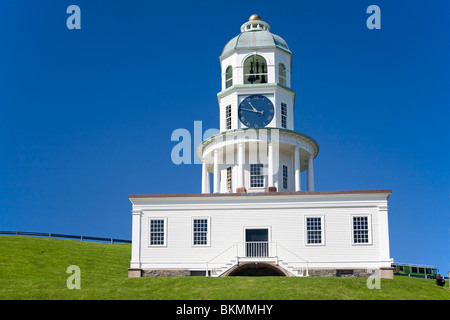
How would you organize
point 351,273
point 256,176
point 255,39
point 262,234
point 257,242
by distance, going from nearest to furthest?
point 351,273
point 257,242
point 262,234
point 256,176
point 255,39

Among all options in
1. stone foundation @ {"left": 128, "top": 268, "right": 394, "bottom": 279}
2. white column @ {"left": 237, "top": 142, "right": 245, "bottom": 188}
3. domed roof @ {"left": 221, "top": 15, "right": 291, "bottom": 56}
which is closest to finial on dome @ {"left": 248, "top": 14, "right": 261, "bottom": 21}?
domed roof @ {"left": 221, "top": 15, "right": 291, "bottom": 56}

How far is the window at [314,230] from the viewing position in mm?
40281

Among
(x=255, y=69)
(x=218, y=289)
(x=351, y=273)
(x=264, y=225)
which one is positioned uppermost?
(x=255, y=69)

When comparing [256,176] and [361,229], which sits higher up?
[256,176]

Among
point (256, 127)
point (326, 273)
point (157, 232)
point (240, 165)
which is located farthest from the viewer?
point (256, 127)

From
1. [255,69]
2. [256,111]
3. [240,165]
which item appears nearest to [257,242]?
[240,165]

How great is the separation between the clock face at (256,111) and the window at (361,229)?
10365mm

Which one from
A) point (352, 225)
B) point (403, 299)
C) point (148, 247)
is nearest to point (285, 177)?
point (352, 225)

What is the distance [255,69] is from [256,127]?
205 inches

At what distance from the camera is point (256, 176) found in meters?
46.3

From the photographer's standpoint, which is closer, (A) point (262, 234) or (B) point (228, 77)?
(A) point (262, 234)

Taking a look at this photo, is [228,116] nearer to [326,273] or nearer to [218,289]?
[326,273]

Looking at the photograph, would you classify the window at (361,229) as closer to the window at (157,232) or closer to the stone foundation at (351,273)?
the stone foundation at (351,273)

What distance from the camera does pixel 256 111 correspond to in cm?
4731
